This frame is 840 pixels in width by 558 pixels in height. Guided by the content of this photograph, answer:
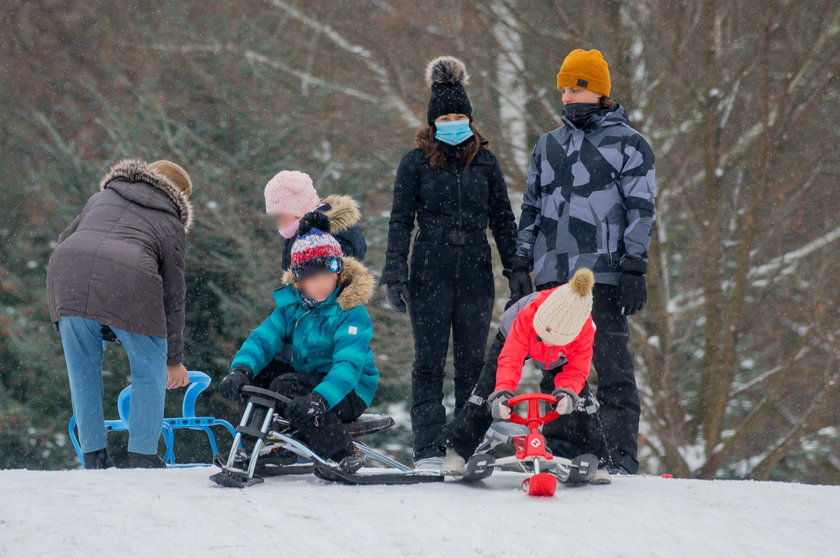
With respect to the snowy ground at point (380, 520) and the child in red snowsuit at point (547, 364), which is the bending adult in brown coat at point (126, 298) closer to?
the snowy ground at point (380, 520)

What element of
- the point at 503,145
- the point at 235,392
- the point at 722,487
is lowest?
the point at 722,487

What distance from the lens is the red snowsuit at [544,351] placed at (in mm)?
4430

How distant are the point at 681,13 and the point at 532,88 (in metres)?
1.50

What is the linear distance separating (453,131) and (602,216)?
0.87 m

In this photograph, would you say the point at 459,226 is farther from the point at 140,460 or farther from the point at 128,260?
the point at 140,460

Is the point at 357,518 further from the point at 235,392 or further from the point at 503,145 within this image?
the point at 503,145

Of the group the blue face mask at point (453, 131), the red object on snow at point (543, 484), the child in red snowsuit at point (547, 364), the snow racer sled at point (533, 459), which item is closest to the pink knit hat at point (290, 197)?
the blue face mask at point (453, 131)

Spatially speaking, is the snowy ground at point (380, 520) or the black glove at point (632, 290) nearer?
the snowy ground at point (380, 520)

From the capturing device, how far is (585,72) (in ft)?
16.4

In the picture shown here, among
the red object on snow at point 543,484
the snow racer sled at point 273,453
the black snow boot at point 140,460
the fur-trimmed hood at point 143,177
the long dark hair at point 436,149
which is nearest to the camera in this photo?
the red object on snow at point 543,484

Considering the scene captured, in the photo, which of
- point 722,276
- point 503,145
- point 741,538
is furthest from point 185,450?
point 741,538

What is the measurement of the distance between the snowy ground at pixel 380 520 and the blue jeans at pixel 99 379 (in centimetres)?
46

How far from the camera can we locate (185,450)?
381 inches

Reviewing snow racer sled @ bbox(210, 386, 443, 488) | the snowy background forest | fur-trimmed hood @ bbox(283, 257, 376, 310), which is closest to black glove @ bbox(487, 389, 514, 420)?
snow racer sled @ bbox(210, 386, 443, 488)
